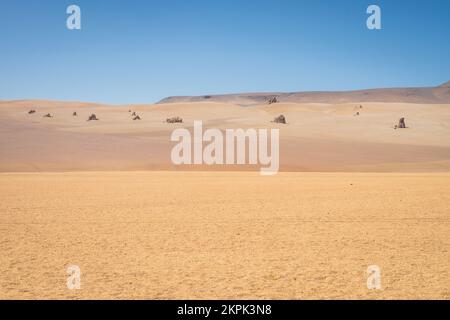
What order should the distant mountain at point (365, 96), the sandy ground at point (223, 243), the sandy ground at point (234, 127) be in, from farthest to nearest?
the distant mountain at point (365, 96) < the sandy ground at point (234, 127) < the sandy ground at point (223, 243)

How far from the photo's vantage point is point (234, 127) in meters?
48.8

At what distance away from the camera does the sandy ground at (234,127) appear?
106 feet

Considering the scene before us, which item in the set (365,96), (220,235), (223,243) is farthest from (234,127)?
(365,96)

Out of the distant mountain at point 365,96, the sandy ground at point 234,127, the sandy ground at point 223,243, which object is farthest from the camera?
the distant mountain at point 365,96

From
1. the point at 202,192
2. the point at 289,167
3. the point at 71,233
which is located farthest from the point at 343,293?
the point at 289,167

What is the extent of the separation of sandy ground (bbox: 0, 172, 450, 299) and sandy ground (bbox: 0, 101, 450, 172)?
13.9 metres

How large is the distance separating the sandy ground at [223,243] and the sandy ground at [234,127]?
45.5 ft

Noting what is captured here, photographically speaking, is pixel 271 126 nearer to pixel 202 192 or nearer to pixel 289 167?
pixel 289 167

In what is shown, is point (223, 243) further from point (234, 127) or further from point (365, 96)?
point (365, 96)

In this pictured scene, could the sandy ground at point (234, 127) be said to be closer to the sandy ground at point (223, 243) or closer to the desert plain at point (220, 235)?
the desert plain at point (220, 235)

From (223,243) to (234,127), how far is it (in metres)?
39.1

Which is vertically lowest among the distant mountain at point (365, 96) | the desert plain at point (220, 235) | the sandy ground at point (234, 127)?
the desert plain at point (220, 235)

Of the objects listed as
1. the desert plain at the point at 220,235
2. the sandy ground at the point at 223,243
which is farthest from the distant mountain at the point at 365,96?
the sandy ground at the point at 223,243
